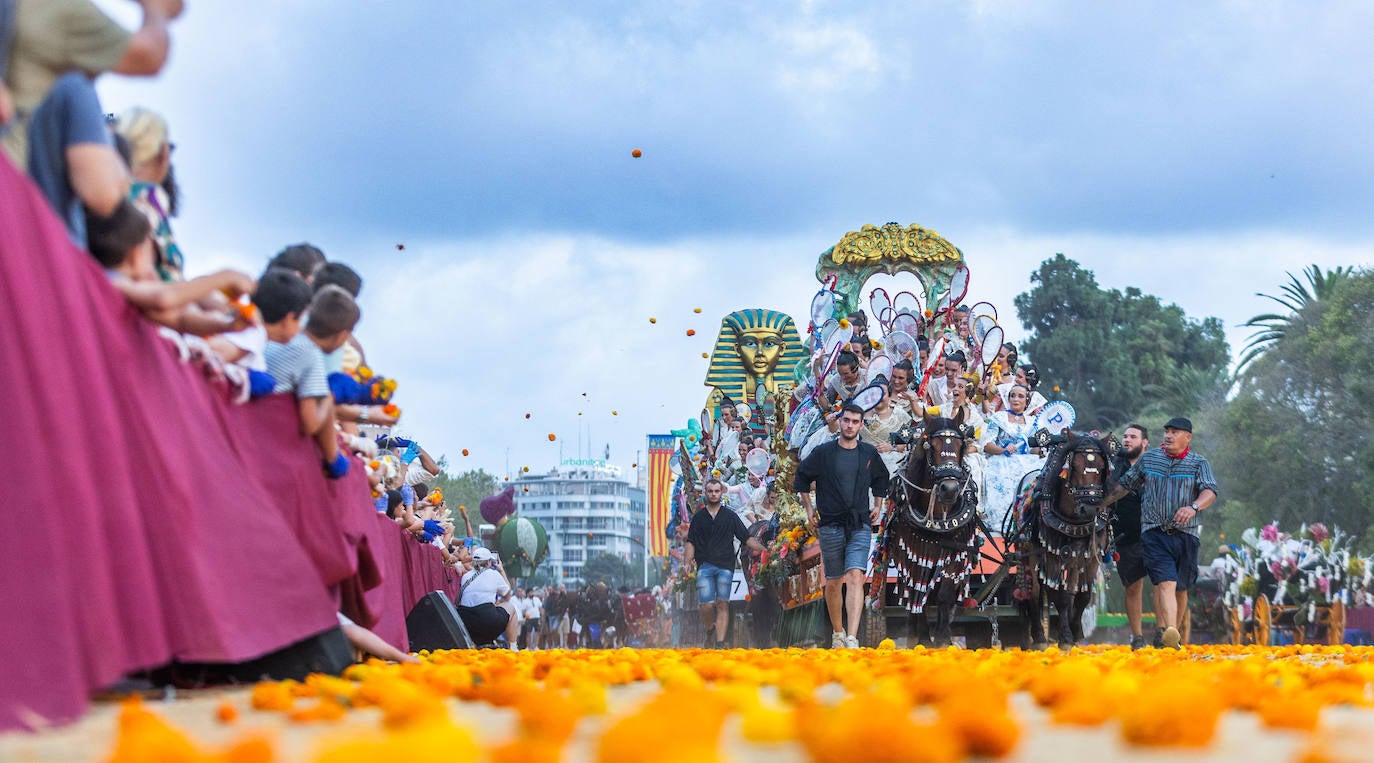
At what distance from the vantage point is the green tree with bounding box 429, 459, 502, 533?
10525cm

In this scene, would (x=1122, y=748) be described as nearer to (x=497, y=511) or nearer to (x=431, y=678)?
(x=431, y=678)

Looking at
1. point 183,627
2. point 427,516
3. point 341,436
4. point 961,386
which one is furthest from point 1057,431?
point 183,627

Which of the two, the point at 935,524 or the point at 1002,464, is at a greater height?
the point at 1002,464

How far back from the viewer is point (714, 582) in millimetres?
19594

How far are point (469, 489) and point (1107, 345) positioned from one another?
53.1 metres

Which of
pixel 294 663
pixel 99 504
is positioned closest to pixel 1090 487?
pixel 294 663

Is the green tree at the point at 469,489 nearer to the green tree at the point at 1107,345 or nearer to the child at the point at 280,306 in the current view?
the green tree at the point at 1107,345

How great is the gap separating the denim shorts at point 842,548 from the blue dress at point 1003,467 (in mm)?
4616

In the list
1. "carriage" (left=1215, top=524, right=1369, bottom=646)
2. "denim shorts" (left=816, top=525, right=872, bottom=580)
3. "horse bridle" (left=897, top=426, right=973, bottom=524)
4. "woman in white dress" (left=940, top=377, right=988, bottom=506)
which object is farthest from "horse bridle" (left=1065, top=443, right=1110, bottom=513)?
"carriage" (left=1215, top=524, right=1369, bottom=646)

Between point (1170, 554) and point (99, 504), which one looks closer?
point (99, 504)

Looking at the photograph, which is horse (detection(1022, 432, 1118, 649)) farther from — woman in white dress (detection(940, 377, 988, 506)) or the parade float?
woman in white dress (detection(940, 377, 988, 506))

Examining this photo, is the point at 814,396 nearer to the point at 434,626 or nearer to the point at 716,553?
the point at 716,553

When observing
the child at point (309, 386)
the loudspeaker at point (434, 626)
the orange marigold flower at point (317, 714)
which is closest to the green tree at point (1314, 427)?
the loudspeaker at point (434, 626)

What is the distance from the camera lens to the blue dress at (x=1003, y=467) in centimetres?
1830
